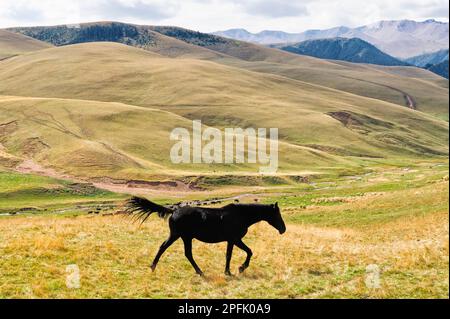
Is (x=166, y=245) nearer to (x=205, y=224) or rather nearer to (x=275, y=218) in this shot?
(x=205, y=224)

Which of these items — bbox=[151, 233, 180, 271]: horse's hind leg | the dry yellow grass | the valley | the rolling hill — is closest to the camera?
the dry yellow grass

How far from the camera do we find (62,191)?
276ft

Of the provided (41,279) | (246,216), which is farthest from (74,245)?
(246,216)

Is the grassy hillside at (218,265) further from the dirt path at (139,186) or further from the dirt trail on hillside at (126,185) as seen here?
the dirt trail on hillside at (126,185)

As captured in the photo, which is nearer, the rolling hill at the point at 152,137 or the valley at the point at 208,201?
the valley at the point at 208,201

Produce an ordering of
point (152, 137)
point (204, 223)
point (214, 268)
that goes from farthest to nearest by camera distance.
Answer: point (152, 137) < point (214, 268) < point (204, 223)

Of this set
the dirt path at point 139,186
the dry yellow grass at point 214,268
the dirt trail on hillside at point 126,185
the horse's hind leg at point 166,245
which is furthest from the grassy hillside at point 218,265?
the dirt trail on hillside at point 126,185

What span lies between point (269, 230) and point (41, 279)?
17.9 meters

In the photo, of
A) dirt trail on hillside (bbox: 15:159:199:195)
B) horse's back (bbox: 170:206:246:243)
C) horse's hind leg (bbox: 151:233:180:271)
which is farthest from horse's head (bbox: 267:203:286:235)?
dirt trail on hillside (bbox: 15:159:199:195)

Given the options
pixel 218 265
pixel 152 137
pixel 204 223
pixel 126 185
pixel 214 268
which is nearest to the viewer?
pixel 204 223

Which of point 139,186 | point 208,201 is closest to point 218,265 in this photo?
point 208,201

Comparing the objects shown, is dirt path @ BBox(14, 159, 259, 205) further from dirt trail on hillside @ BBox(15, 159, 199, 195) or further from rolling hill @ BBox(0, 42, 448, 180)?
rolling hill @ BBox(0, 42, 448, 180)
